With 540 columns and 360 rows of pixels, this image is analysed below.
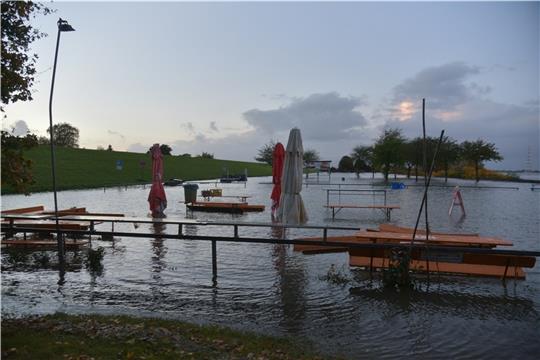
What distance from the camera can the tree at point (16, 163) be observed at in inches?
233

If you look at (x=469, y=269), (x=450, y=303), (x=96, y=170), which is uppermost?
(x=96, y=170)

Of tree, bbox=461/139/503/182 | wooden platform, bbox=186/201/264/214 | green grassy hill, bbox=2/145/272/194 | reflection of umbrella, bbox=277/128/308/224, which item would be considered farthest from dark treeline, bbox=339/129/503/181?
reflection of umbrella, bbox=277/128/308/224

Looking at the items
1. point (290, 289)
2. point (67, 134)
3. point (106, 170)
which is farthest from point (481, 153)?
point (67, 134)

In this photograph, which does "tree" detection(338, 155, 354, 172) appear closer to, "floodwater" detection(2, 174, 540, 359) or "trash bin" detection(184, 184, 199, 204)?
"trash bin" detection(184, 184, 199, 204)

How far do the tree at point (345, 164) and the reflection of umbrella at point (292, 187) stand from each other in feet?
454

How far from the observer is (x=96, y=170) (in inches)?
2392

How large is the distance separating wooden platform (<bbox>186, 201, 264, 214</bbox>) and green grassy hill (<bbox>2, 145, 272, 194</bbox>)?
66.1 feet

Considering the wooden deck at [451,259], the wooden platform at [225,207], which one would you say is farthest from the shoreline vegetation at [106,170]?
the wooden deck at [451,259]

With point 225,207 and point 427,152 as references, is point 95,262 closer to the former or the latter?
point 225,207

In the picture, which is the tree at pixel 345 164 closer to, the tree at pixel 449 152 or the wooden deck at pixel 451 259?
the tree at pixel 449 152

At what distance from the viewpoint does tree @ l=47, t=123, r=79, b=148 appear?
4318 inches

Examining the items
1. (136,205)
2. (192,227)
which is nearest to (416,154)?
(136,205)

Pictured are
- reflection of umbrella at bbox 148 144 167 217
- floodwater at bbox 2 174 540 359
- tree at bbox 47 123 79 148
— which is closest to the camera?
floodwater at bbox 2 174 540 359

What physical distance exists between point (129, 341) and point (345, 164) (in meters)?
154
